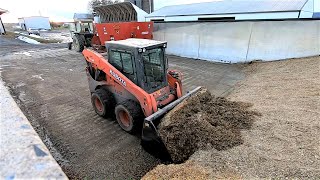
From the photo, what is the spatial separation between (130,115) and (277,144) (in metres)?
2.70

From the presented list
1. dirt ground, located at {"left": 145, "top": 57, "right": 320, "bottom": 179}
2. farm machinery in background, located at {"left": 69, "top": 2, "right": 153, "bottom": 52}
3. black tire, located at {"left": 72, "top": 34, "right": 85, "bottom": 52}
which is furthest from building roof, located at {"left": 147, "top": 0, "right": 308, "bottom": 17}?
dirt ground, located at {"left": 145, "top": 57, "right": 320, "bottom": 179}

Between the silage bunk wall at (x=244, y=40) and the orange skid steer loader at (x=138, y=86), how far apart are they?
7.49 metres

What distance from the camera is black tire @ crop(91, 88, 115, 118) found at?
5.14 metres

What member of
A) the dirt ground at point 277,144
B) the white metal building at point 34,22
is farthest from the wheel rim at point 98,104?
the white metal building at point 34,22

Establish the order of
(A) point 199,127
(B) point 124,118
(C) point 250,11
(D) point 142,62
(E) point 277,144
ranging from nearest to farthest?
(E) point 277,144 < (A) point 199,127 < (D) point 142,62 < (B) point 124,118 < (C) point 250,11

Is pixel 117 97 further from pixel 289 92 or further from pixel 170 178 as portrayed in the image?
pixel 289 92

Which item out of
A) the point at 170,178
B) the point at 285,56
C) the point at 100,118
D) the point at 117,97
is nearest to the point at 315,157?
the point at 170,178

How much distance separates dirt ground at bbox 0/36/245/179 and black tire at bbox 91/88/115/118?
0.69 feet

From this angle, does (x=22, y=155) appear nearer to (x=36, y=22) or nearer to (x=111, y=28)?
(x=111, y=28)

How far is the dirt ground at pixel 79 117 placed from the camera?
3830mm

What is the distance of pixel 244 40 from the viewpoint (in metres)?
11.2

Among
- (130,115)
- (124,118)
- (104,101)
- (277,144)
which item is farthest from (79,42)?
(277,144)

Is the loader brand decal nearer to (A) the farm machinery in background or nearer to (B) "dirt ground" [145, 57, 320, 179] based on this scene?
(B) "dirt ground" [145, 57, 320, 179]

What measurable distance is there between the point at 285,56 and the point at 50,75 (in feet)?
36.3
